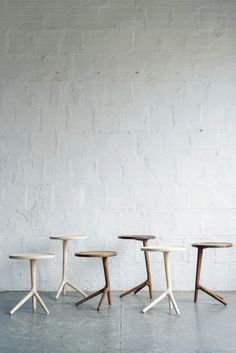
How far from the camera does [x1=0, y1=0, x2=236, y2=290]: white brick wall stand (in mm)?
5094

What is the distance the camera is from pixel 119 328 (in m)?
3.42

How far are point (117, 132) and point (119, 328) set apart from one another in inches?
94.8

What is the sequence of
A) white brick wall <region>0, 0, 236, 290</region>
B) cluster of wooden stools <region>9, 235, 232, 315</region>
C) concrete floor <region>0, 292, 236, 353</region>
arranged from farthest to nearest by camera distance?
white brick wall <region>0, 0, 236, 290</region>, cluster of wooden stools <region>9, 235, 232, 315</region>, concrete floor <region>0, 292, 236, 353</region>

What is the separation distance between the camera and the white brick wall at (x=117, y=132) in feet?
16.7

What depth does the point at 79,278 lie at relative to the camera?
5059mm

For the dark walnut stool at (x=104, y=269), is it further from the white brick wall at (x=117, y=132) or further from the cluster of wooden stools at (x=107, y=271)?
the white brick wall at (x=117, y=132)

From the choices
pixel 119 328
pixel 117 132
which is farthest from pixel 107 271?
pixel 117 132

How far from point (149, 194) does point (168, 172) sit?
326mm

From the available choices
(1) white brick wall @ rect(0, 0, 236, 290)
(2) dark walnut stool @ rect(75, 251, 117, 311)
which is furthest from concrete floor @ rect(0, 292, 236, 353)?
(1) white brick wall @ rect(0, 0, 236, 290)

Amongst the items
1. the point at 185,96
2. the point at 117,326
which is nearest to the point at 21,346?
the point at 117,326

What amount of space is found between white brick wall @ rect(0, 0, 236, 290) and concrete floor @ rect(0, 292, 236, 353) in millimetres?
782

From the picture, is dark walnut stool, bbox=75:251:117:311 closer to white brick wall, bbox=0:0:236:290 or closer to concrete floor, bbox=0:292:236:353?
concrete floor, bbox=0:292:236:353

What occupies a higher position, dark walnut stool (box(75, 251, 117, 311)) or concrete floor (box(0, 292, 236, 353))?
dark walnut stool (box(75, 251, 117, 311))

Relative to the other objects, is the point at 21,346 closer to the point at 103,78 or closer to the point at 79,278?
the point at 79,278
